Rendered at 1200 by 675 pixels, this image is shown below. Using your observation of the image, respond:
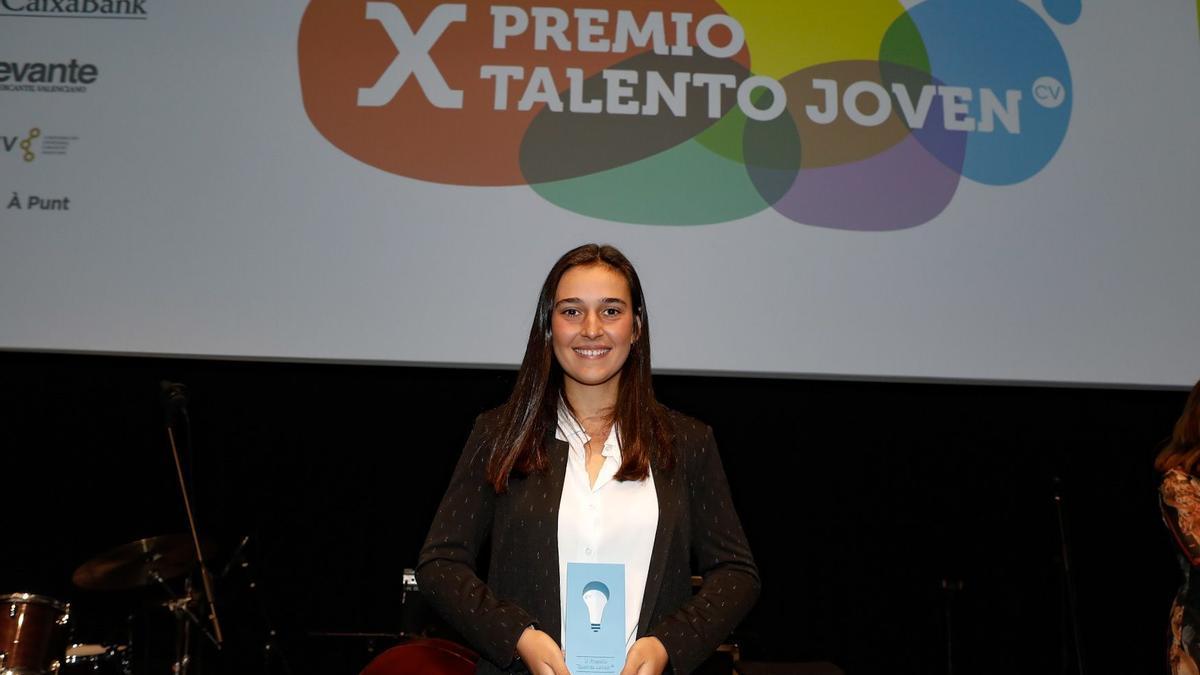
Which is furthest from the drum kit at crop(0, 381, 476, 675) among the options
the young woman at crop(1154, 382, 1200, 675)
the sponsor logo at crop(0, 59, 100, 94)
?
the young woman at crop(1154, 382, 1200, 675)

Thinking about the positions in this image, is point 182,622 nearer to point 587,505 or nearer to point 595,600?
point 587,505

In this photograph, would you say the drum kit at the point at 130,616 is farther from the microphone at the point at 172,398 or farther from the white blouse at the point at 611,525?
the white blouse at the point at 611,525

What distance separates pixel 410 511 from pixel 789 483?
1571mm

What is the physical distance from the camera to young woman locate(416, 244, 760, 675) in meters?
1.51

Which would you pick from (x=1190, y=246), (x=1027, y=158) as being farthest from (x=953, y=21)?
(x=1190, y=246)

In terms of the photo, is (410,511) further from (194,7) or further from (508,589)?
(508,589)

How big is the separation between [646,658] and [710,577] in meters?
0.23

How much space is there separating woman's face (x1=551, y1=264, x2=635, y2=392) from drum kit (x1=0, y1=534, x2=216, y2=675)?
7.82ft

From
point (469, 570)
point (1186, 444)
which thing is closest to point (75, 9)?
point (469, 570)

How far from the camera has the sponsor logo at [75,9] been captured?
362 cm

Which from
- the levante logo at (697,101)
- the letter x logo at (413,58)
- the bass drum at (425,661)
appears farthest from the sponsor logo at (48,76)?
the bass drum at (425,661)

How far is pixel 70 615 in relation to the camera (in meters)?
3.43

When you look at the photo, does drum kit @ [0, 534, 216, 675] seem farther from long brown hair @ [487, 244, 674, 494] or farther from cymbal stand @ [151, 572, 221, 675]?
long brown hair @ [487, 244, 674, 494]

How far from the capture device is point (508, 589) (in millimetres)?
1571
